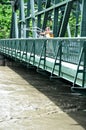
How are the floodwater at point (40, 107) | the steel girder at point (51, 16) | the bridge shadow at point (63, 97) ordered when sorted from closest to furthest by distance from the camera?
the floodwater at point (40, 107) < the bridge shadow at point (63, 97) < the steel girder at point (51, 16)

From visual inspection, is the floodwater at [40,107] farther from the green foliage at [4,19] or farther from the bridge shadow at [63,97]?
the green foliage at [4,19]

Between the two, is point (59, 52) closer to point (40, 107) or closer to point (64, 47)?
point (64, 47)

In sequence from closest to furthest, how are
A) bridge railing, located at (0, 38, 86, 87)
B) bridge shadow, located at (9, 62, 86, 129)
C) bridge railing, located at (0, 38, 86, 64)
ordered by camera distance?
1. bridge railing, located at (0, 38, 86, 87)
2. bridge railing, located at (0, 38, 86, 64)
3. bridge shadow, located at (9, 62, 86, 129)

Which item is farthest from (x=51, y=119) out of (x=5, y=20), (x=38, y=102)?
(x=5, y=20)

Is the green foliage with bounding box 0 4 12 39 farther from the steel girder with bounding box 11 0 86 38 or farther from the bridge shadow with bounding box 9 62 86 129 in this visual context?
the bridge shadow with bounding box 9 62 86 129

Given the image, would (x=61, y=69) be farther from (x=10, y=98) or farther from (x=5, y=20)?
(x=5, y=20)

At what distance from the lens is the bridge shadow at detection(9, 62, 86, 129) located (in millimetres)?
14727

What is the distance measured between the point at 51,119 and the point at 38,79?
40.2 ft

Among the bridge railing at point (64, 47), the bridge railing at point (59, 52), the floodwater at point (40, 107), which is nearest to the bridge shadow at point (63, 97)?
the floodwater at point (40, 107)

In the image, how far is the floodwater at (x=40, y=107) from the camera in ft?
43.2

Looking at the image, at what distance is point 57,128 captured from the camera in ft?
42.1

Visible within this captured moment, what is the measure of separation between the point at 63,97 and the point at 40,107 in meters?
2.74

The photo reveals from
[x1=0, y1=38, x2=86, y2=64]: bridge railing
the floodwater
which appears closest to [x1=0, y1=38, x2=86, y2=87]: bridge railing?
[x1=0, y1=38, x2=86, y2=64]: bridge railing

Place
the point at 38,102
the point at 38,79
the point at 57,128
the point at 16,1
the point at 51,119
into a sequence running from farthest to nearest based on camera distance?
the point at 16,1, the point at 38,79, the point at 38,102, the point at 51,119, the point at 57,128
